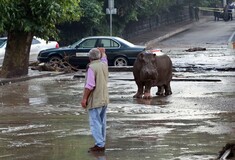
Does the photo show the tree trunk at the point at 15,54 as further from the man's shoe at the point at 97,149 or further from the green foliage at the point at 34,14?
the man's shoe at the point at 97,149

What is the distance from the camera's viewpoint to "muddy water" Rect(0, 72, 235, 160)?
10664 mm

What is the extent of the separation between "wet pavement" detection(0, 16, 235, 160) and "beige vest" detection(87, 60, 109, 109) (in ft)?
2.34

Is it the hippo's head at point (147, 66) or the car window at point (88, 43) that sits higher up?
the car window at point (88, 43)

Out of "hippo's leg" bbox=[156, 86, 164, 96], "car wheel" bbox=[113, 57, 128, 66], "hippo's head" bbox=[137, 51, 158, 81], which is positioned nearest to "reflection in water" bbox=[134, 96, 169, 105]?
"hippo's head" bbox=[137, 51, 158, 81]

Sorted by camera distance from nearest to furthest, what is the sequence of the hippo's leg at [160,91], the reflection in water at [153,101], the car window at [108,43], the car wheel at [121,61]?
the reflection in water at [153,101] < the hippo's leg at [160,91] < the car wheel at [121,61] < the car window at [108,43]

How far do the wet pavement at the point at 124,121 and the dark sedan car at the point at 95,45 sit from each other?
5.62 m

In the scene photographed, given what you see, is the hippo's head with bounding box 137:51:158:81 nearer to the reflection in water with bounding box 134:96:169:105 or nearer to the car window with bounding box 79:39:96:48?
the reflection in water with bounding box 134:96:169:105

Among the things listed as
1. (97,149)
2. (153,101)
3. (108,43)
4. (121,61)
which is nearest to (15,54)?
(108,43)

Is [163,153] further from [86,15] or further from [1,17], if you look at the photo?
[86,15]

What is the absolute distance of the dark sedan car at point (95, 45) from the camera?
29562 mm

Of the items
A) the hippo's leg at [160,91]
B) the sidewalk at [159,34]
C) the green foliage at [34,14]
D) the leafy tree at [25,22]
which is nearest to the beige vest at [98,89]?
the hippo's leg at [160,91]

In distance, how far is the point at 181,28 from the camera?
67188mm

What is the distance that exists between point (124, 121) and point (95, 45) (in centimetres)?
1625

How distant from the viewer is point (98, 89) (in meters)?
10.7
